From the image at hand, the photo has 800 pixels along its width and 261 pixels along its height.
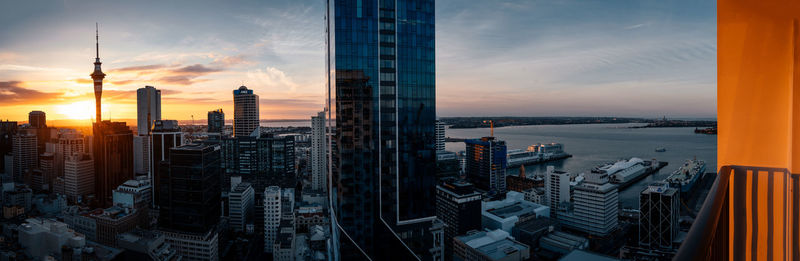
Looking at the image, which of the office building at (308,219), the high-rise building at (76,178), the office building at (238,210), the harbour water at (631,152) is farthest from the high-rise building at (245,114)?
the office building at (308,219)

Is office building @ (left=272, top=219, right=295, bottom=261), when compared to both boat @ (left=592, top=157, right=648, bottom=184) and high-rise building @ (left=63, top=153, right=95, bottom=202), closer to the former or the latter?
high-rise building @ (left=63, top=153, right=95, bottom=202)

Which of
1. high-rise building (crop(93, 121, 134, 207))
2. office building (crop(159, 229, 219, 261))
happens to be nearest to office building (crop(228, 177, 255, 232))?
office building (crop(159, 229, 219, 261))

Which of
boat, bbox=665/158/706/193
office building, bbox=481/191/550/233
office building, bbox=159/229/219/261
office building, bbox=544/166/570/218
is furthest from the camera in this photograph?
office building, bbox=544/166/570/218

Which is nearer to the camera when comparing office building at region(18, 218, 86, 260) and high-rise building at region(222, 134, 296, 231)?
office building at region(18, 218, 86, 260)

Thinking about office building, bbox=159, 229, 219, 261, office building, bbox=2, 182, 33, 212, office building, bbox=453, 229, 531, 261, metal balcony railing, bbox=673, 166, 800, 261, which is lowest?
office building, bbox=159, 229, 219, 261

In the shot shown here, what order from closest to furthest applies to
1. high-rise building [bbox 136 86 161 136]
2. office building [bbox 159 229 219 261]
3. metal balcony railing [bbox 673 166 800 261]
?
1. metal balcony railing [bbox 673 166 800 261]
2. office building [bbox 159 229 219 261]
3. high-rise building [bbox 136 86 161 136]

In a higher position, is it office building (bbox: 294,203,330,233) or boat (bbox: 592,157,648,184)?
boat (bbox: 592,157,648,184)

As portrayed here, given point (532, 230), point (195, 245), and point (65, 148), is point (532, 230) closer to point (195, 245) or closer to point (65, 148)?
point (195, 245)
